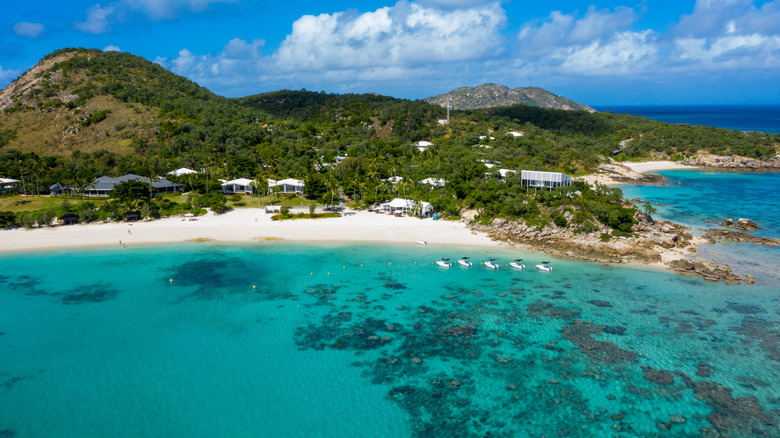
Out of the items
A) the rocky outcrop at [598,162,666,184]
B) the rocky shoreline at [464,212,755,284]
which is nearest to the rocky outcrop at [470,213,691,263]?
the rocky shoreline at [464,212,755,284]

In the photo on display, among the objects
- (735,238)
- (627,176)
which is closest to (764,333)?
(735,238)

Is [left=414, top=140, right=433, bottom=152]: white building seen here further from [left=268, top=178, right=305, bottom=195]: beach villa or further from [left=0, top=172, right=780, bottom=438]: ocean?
[left=0, top=172, right=780, bottom=438]: ocean

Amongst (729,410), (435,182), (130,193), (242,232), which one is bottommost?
(729,410)

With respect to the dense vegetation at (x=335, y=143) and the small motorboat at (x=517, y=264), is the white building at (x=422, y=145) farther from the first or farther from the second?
the small motorboat at (x=517, y=264)

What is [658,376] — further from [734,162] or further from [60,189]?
[734,162]

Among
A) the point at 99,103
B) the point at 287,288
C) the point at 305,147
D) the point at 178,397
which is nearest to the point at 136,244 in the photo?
the point at 287,288
